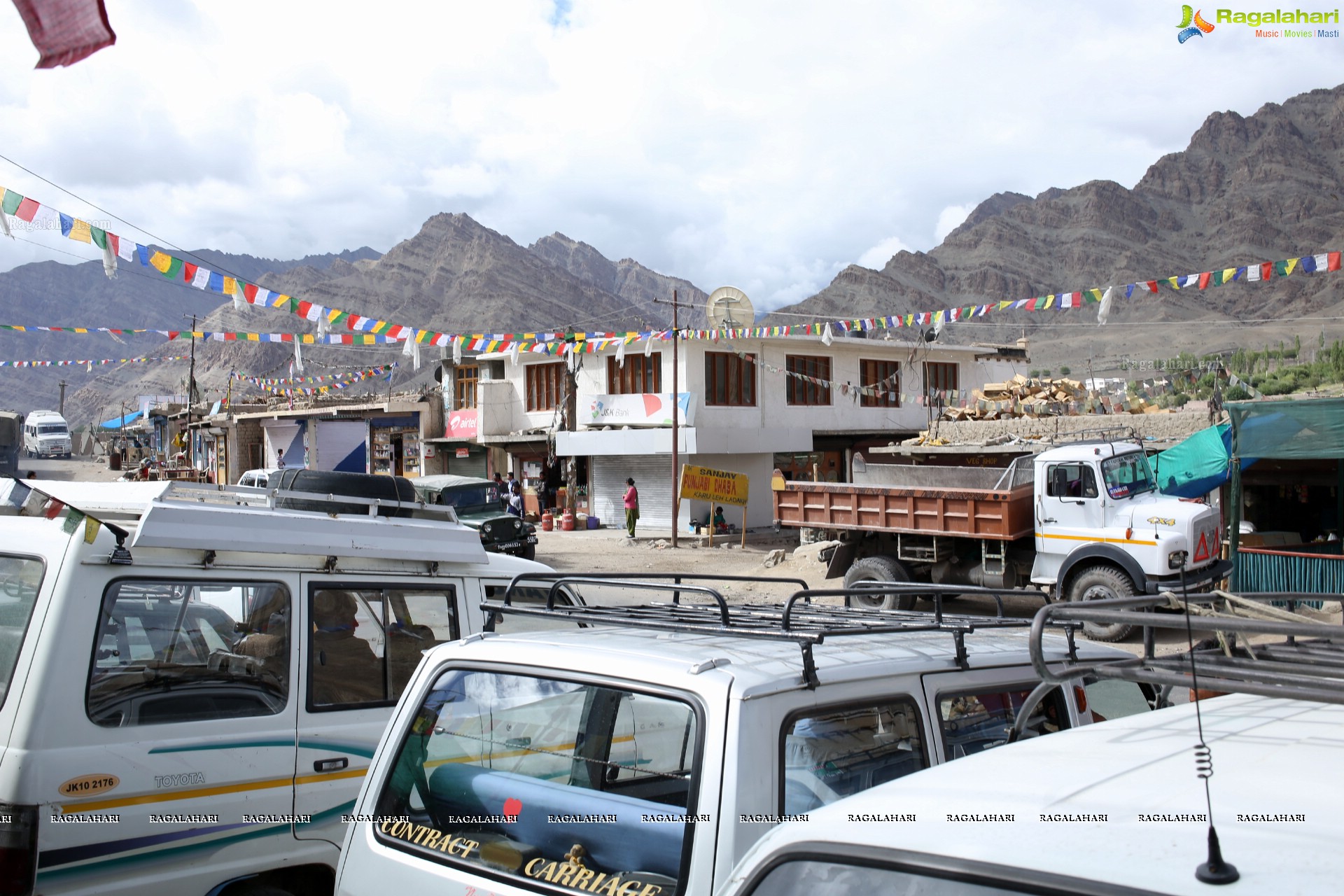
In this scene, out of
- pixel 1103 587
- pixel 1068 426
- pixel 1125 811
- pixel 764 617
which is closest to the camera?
pixel 1125 811

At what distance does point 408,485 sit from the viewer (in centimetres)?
1309

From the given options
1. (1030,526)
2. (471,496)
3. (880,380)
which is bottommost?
(1030,526)

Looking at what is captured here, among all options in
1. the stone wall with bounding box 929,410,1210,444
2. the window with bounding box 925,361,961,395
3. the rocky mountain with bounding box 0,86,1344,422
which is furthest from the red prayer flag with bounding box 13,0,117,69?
the rocky mountain with bounding box 0,86,1344,422

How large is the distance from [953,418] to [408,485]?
49.4ft

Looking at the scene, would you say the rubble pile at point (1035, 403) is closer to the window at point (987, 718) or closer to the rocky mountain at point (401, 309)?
the window at point (987, 718)

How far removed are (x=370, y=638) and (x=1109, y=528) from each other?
419 inches

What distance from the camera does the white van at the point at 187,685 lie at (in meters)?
3.25

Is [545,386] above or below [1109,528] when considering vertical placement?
above

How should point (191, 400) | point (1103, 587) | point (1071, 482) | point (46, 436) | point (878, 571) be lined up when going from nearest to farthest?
point (1103, 587), point (1071, 482), point (878, 571), point (191, 400), point (46, 436)

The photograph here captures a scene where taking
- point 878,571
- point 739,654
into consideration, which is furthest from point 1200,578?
point 739,654

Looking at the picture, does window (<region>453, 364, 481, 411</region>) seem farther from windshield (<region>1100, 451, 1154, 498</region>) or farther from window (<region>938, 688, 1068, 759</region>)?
window (<region>938, 688, 1068, 759</region>)

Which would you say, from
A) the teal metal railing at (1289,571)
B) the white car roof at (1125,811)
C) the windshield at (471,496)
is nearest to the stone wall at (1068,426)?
the teal metal railing at (1289,571)

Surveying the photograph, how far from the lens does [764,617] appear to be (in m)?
A: 3.46

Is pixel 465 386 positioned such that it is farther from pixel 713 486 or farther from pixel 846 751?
pixel 846 751
